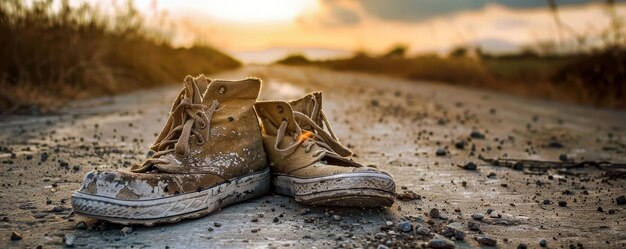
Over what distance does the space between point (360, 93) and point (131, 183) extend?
770 centimetres

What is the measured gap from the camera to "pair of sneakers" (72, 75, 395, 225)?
2.73 m

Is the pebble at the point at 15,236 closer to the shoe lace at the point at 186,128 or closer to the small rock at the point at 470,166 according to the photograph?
the shoe lace at the point at 186,128

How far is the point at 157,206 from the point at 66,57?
277 inches

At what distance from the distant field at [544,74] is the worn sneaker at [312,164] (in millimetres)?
7799

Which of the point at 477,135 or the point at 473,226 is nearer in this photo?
the point at 473,226

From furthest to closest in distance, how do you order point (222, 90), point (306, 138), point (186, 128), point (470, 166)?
point (470, 166) < point (306, 138) < point (222, 90) < point (186, 128)

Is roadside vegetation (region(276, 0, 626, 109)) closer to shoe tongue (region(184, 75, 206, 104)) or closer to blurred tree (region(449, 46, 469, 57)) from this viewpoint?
blurred tree (region(449, 46, 469, 57))

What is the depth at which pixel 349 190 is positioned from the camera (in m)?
2.94

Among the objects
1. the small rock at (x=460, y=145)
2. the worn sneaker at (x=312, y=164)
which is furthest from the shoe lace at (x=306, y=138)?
the small rock at (x=460, y=145)

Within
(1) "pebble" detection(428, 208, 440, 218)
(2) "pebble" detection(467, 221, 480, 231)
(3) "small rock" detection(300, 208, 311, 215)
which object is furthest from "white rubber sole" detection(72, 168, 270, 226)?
(2) "pebble" detection(467, 221, 480, 231)

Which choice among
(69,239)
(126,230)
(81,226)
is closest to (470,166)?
(126,230)

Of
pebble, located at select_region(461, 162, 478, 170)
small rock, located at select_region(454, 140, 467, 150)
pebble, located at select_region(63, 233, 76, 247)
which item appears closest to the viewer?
pebble, located at select_region(63, 233, 76, 247)

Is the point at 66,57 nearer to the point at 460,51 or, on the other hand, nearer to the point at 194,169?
the point at 194,169

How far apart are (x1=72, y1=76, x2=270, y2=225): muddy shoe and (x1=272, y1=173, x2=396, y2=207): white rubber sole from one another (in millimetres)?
336
